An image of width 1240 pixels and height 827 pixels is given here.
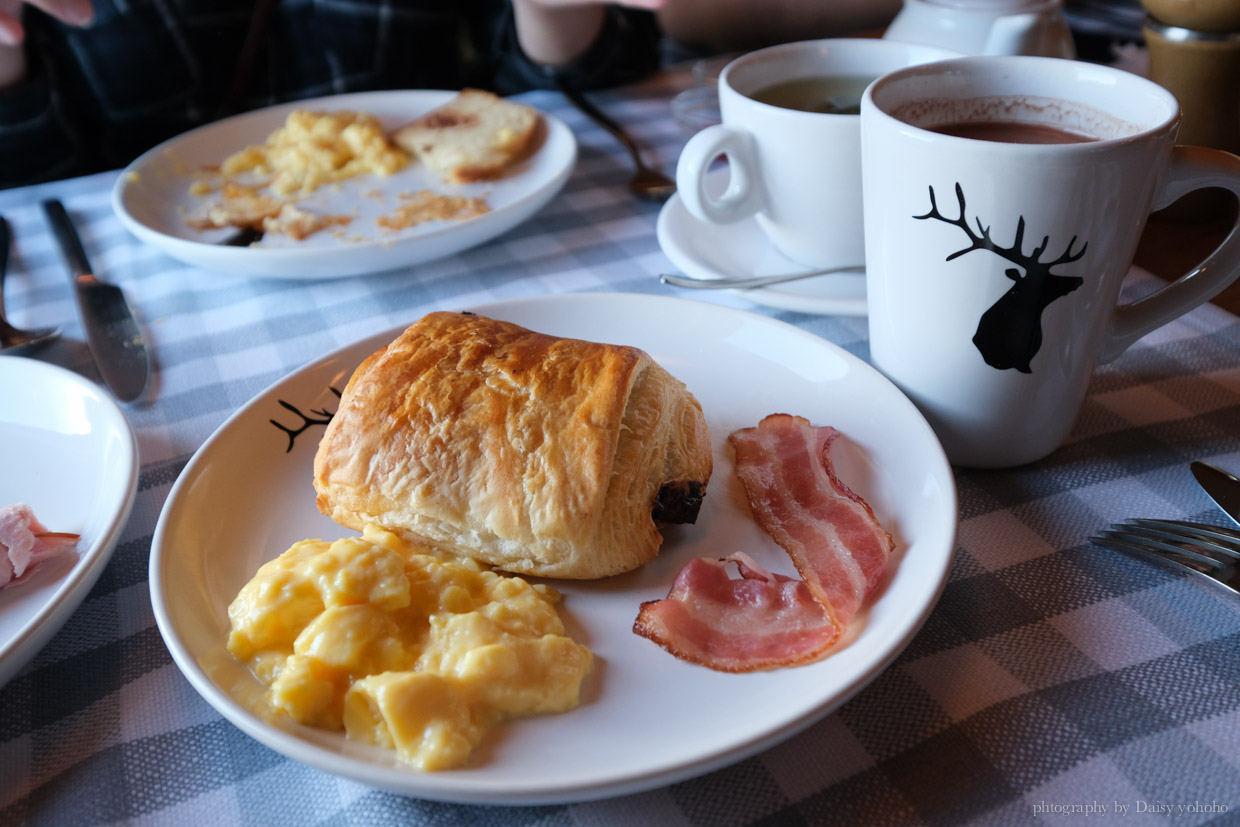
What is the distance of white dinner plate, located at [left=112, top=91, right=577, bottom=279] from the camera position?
1382mm

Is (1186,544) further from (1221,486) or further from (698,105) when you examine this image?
(698,105)

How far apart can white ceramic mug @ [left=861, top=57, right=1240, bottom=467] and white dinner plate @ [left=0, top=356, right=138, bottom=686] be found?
0.85 metres

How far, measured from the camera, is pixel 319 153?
1736mm

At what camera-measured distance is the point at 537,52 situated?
2477mm

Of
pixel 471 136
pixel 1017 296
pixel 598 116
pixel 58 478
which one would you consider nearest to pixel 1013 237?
pixel 1017 296

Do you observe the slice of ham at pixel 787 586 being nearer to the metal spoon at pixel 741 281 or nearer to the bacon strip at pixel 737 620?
the bacon strip at pixel 737 620

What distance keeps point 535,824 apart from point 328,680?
7.8 inches

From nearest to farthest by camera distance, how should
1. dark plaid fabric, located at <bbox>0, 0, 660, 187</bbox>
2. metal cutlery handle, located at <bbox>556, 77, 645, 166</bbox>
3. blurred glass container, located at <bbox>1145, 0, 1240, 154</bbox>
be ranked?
blurred glass container, located at <bbox>1145, 0, 1240, 154</bbox> → metal cutlery handle, located at <bbox>556, 77, 645, 166</bbox> → dark plaid fabric, located at <bbox>0, 0, 660, 187</bbox>

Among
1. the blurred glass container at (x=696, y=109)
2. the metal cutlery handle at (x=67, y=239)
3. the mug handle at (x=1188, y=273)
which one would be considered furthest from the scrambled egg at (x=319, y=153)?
the mug handle at (x=1188, y=273)

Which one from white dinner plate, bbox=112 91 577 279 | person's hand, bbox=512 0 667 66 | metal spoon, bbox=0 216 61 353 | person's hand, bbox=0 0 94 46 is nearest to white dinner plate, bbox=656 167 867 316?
white dinner plate, bbox=112 91 577 279

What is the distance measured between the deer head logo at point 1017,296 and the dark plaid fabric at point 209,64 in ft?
5.49

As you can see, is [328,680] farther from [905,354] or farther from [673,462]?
[905,354]

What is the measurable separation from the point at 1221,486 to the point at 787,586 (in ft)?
1.60

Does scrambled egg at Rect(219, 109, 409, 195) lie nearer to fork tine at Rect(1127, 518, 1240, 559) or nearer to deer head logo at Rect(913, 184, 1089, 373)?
deer head logo at Rect(913, 184, 1089, 373)
